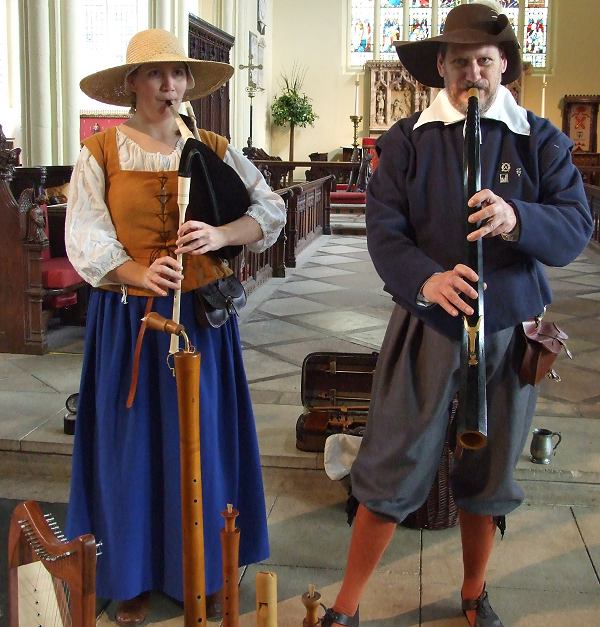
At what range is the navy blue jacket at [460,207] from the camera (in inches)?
79.0

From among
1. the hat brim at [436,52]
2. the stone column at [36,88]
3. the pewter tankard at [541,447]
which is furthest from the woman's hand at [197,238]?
the stone column at [36,88]

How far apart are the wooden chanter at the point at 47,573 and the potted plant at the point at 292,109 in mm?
16759

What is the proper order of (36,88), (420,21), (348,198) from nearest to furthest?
(36,88) < (348,198) < (420,21)

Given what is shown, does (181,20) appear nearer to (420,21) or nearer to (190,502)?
(420,21)

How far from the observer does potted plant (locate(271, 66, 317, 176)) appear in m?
17.7

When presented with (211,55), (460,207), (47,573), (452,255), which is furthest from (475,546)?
(211,55)

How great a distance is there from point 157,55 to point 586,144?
55.0 feet

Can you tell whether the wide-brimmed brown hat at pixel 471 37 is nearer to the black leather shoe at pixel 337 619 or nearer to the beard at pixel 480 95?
the beard at pixel 480 95

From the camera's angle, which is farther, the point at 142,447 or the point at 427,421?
the point at 142,447

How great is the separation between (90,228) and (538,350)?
116 centimetres

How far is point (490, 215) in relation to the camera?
184 cm

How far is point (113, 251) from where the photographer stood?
218 centimetres

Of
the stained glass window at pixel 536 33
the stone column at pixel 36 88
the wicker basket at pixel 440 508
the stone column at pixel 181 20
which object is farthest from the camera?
the stained glass window at pixel 536 33

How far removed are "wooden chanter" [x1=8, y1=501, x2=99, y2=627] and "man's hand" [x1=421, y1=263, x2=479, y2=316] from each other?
100 cm
